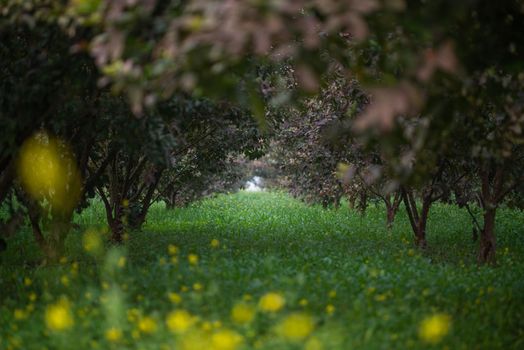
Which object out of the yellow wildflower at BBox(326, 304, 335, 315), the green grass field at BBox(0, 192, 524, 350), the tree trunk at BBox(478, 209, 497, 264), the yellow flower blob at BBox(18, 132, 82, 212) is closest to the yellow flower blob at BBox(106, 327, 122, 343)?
the green grass field at BBox(0, 192, 524, 350)

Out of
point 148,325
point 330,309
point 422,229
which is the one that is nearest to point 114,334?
point 148,325

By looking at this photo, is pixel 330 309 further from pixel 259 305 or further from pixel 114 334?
pixel 114 334

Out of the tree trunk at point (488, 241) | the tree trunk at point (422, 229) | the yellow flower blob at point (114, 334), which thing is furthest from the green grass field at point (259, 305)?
the tree trunk at point (422, 229)

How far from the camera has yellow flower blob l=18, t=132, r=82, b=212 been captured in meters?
8.10

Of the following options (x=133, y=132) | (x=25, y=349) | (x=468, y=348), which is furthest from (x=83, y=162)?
(x=468, y=348)

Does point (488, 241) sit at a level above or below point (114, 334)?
above

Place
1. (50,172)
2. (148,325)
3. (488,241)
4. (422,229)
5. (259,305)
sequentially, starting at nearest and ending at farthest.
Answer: (148,325) < (259,305) < (50,172) < (488,241) < (422,229)

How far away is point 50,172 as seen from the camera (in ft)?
28.5

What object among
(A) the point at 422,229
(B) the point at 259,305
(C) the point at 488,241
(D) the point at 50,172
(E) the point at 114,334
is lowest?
(E) the point at 114,334

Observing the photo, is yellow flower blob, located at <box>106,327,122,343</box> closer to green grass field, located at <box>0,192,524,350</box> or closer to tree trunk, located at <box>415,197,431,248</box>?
green grass field, located at <box>0,192,524,350</box>

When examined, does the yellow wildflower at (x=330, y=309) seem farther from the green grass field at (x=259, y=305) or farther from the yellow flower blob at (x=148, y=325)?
the yellow flower blob at (x=148, y=325)

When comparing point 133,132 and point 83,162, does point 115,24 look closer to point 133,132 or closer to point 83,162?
point 133,132

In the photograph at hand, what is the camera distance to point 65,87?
6730 mm

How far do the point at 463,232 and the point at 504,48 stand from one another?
11.8 metres
